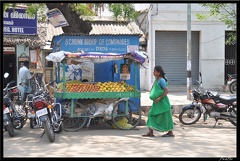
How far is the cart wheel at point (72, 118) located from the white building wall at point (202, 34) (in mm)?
8290

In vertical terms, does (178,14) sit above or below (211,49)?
above

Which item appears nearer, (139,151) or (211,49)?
(139,151)

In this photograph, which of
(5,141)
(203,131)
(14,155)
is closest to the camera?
(14,155)

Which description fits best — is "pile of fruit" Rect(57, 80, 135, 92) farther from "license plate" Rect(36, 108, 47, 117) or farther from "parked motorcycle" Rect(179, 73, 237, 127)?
"parked motorcycle" Rect(179, 73, 237, 127)

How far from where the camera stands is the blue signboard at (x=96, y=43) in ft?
28.7

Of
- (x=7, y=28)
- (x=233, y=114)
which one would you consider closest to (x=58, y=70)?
(x=233, y=114)

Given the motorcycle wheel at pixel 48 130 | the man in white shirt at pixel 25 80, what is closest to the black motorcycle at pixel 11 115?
the motorcycle wheel at pixel 48 130

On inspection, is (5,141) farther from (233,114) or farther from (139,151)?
(233,114)

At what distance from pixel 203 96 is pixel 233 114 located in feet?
2.67

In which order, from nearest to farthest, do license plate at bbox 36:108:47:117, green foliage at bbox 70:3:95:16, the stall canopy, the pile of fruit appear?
license plate at bbox 36:108:47:117, the stall canopy, the pile of fruit, green foliage at bbox 70:3:95:16

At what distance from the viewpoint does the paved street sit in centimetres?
580

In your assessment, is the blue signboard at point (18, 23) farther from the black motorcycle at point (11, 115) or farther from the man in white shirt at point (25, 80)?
the black motorcycle at point (11, 115)

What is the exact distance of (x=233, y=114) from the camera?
8.39 m

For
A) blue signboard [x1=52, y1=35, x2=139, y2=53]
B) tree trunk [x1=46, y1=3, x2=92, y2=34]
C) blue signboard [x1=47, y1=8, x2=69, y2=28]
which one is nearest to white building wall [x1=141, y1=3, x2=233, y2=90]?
tree trunk [x1=46, y1=3, x2=92, y2=34]
